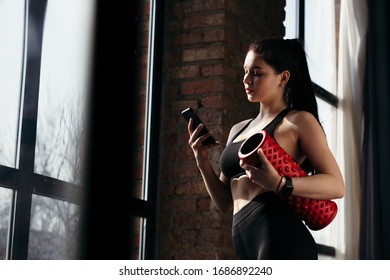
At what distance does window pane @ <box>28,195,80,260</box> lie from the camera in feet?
7.28

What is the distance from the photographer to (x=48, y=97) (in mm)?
2307

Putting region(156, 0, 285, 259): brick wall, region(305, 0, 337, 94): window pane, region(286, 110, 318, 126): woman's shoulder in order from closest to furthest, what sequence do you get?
region(286, 110, 318, 126): woman's shoulder, region(156, 0, 285, 259): brick wall, region(305, 0, 337, 94): window pane

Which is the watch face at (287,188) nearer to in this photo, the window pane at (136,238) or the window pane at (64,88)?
the window pane at (64,88)

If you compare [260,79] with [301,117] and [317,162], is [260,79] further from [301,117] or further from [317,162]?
[317,162]

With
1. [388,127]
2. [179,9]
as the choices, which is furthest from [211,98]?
[388,127]

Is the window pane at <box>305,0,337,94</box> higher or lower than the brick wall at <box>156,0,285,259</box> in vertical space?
higher

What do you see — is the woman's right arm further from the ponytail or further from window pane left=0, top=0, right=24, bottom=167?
window pane left=0, top=0, right=24, bottom=167

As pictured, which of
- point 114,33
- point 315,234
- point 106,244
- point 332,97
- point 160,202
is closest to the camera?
point 106,244

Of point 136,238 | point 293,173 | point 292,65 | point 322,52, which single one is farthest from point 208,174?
point 322,52

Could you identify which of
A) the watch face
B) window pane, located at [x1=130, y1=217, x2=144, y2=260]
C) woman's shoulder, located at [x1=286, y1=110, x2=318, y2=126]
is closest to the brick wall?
window pane, located at [x1=130, y1=217, x2=144, y2=260]

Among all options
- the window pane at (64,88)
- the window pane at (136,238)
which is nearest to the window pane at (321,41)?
the window pane at (136,238)

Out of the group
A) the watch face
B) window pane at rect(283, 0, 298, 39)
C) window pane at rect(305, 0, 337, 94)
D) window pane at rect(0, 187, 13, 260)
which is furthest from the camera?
window pane at rect(305, 0, 337, 94)
